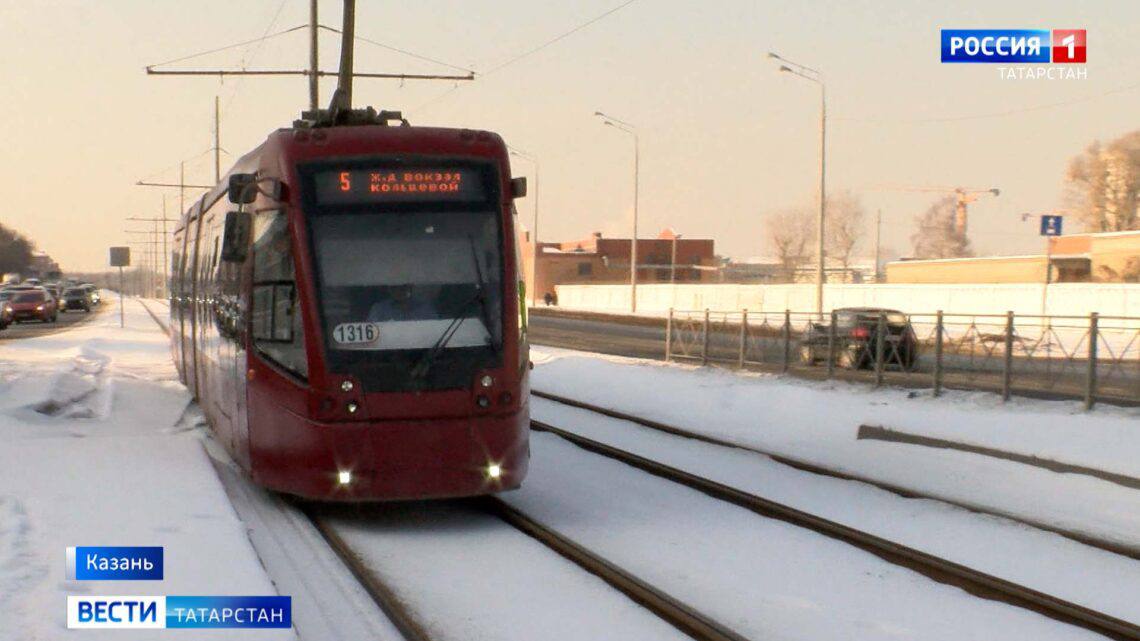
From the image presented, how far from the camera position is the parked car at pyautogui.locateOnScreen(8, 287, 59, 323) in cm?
6225

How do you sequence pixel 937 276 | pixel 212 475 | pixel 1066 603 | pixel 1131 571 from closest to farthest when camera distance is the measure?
1. pixel 1066 603
2. pixel 1131 571
3. pixel 212 475
4. pixel 937 276

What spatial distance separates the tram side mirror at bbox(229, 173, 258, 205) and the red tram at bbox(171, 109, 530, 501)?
12mm

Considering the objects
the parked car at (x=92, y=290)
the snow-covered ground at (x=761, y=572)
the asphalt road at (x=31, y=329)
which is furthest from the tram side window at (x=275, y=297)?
the parked car at (x=92, y=290)

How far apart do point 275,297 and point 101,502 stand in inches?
84.0

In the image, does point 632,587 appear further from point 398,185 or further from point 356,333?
point 398,185

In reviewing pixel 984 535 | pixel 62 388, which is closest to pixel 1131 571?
pixel 984 535

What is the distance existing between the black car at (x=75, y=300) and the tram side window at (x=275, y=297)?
8190 cm

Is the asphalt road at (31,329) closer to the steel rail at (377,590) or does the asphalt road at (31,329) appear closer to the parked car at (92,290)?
the parked car at (92,290)

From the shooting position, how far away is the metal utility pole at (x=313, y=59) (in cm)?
3178

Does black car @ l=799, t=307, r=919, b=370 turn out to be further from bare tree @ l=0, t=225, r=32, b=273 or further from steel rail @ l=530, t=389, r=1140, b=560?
bare tree @ l=0, t=225, r=32, b=273

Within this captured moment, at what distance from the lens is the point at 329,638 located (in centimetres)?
725

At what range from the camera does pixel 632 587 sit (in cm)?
827

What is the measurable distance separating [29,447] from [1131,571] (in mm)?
10940

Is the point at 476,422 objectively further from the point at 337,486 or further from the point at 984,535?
the point at 984,535
